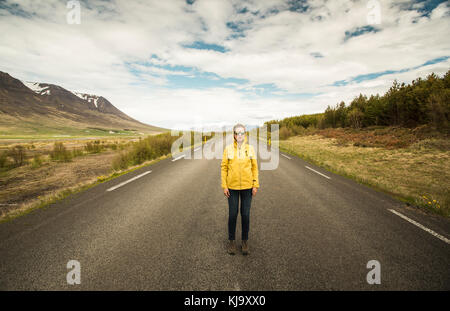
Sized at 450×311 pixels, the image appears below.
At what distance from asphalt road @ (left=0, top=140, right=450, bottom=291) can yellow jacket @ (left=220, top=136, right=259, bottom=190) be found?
42.6 inches

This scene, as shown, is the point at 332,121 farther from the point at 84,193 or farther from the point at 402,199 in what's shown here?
the point at 84,193

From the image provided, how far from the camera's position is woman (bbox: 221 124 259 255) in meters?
2.85

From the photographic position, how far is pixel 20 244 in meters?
3.01

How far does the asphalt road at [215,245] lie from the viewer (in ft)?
7.61

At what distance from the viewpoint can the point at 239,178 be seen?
285 cm

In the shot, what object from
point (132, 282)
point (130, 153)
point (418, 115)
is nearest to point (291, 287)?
point (132, 282)

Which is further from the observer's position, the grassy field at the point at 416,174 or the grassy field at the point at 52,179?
the grassy field at the point at 52,179

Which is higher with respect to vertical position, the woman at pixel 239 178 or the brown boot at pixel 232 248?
the woman at pixel 239 178

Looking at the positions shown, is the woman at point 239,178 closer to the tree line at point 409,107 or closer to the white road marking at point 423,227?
the white road marking at point 423,227

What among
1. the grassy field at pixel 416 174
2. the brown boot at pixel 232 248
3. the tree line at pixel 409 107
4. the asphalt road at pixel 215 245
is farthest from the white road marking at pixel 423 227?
the tree line at pixel 409 107

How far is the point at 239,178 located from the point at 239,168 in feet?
0.51

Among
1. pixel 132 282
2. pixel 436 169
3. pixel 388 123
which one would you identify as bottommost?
pixel 132 282

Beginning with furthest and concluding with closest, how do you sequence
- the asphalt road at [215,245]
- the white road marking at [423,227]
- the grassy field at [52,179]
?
the grassy field at [52,179], the white road marking at [423,227], the asphalt road at [215,245]

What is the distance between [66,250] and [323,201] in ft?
18.3
